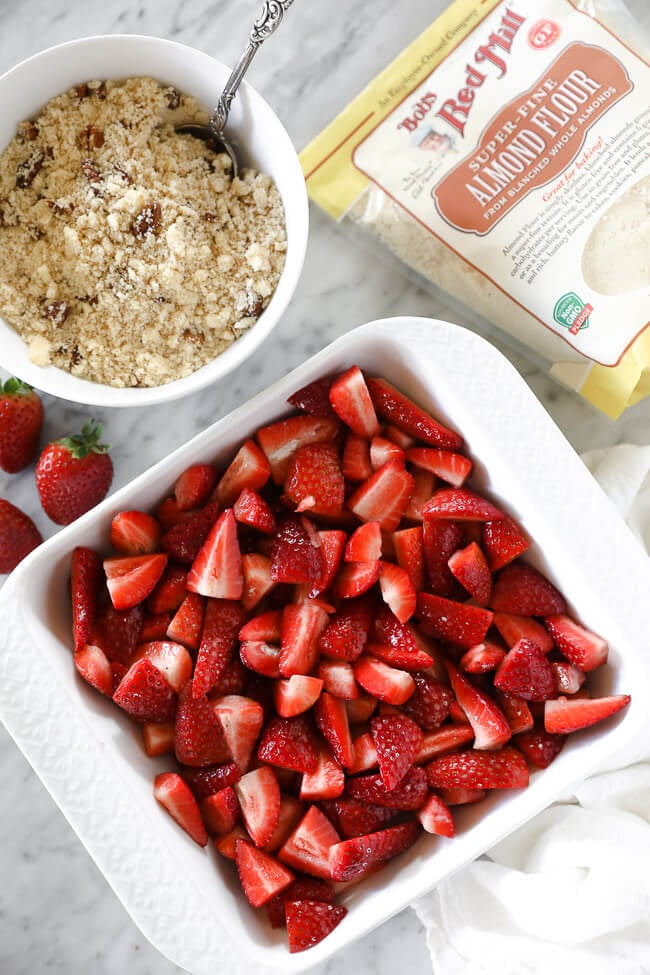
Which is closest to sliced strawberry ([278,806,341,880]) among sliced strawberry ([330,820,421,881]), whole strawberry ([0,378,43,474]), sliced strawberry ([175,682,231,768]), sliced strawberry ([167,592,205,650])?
sliced strawberry ([330,820,421,881])

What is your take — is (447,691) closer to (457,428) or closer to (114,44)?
(457,428)

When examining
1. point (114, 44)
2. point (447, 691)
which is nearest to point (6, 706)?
point (447, 691)

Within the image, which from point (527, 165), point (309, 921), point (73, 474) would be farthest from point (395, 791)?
point (527, 165)

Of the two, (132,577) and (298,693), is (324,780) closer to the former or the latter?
(298,693)

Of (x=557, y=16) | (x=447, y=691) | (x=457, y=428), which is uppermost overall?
(x=557, y=16)

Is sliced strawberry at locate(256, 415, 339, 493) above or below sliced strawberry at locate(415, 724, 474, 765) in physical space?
above

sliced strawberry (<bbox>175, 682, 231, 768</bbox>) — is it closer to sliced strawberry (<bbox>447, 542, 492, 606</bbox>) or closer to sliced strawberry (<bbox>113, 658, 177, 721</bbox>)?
sliced strawberry (<bbox>113, 658, 177, 721</bbox>)

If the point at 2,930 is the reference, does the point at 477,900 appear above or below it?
above
